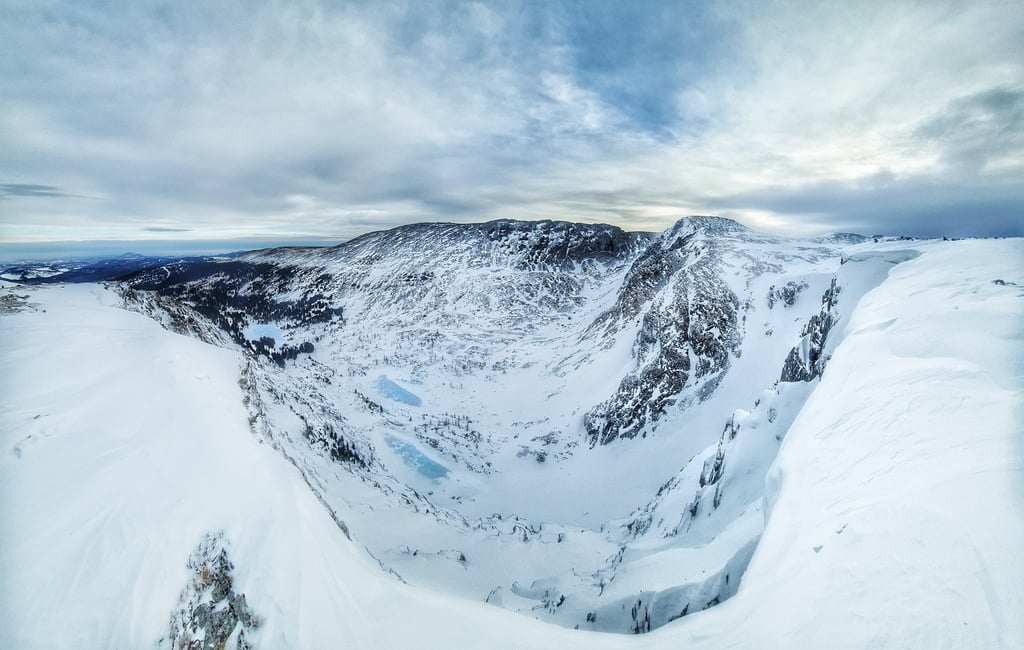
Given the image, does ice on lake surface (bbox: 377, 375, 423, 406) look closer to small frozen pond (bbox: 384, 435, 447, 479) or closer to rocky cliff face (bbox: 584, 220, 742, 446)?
small frozen pond (bbox: 384, 435, 447, 479)

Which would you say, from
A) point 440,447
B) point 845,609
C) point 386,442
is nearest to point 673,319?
point 440,447

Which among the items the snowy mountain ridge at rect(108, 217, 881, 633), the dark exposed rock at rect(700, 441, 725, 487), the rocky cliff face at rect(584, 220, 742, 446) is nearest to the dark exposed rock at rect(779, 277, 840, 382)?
the snowy mountain ridge at rect(108, 217, 881, 633)

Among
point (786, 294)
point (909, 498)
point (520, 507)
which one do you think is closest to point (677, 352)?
point (786, 294)

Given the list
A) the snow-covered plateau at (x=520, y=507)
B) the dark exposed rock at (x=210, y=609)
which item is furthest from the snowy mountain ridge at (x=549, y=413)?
the dark exposed rock at (x=210, y=609)

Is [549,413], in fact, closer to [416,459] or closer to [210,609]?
[416,459]

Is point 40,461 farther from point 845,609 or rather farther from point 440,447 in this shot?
point 440,447

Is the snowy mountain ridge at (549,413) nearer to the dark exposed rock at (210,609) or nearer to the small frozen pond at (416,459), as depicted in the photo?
the small frozen pond at (416,459)
